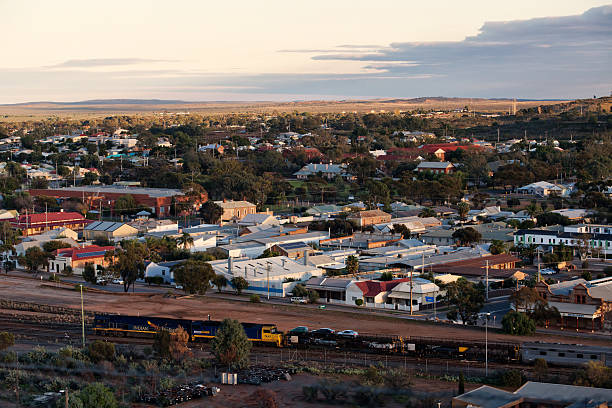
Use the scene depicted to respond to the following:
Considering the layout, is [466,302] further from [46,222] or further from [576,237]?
[46,222]

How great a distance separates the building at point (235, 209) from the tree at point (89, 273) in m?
23.5

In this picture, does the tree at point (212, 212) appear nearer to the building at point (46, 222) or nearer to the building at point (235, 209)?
the building at point (235, 209)

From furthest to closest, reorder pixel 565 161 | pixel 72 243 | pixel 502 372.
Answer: pixel 565 161, pixel 72 243, pixel 502 372

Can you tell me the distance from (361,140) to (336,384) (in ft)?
375

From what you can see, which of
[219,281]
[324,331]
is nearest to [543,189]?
[219,281]

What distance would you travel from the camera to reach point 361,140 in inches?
5433

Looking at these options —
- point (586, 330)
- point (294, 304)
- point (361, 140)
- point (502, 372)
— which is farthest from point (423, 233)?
point (361, 140)

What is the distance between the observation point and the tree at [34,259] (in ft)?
160

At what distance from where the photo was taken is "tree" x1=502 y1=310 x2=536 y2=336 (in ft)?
106

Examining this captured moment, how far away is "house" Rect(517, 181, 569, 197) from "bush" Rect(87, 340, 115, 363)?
5696 cm

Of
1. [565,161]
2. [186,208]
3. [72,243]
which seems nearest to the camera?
[72,243]

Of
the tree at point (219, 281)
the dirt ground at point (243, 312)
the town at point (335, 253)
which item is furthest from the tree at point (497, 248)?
the tree at point (219, 281)

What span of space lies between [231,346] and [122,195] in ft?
157

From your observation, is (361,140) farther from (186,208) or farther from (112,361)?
(112,361)
